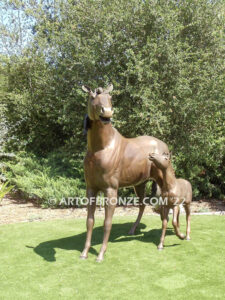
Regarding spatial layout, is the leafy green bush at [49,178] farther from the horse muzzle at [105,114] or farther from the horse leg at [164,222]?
the horse muzzle at [105,114]

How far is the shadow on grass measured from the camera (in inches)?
178

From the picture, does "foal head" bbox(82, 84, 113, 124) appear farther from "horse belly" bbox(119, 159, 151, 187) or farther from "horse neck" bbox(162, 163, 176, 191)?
"horse neck" bbox(162, 163, 176, 191)

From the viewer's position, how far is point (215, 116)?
28.8ft

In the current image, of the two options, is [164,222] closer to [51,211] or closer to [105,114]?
[105,114]

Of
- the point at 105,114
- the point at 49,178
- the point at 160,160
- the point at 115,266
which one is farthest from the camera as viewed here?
the point at 49,178

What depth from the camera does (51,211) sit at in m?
8.31

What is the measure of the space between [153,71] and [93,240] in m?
5.53

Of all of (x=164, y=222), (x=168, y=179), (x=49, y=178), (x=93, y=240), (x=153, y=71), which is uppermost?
(x=153, y=71)

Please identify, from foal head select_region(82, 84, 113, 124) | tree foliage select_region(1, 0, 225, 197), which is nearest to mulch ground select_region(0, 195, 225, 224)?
tree foliage select_region(1, 0, 225, 197)

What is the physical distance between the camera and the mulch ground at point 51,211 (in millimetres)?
7445

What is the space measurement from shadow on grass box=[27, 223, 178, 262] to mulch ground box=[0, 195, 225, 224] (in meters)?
2.05

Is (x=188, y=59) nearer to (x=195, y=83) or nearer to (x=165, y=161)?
(x=195, y=83)

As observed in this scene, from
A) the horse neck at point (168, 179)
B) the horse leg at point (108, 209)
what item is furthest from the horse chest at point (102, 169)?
the horse neck at point (168, 179)

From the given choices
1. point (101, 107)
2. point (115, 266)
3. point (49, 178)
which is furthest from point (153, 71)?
point (115, 266)
